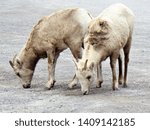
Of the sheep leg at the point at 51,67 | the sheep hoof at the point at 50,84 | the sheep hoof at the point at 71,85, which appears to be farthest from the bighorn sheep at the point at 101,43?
the sheep hoof at the point at 50,84

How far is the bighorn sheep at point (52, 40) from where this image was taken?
1312cm

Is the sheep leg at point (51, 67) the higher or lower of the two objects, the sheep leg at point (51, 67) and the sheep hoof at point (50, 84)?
the higher

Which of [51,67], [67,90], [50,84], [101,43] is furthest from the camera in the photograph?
[51,67]

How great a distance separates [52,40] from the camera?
13320 millimetres

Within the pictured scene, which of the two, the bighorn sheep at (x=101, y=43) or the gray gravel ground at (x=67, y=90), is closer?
the gray gravel ground at (x=67, y=90)

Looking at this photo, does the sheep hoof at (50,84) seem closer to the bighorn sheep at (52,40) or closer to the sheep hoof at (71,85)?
the bighorn sheep at (52,40)

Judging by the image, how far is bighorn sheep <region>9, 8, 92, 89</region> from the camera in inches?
517

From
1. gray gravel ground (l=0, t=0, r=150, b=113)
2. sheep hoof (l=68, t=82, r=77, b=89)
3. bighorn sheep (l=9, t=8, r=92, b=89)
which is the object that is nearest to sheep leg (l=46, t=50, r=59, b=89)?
bighorn sheep (l=9, t=8, r=92, b=89)

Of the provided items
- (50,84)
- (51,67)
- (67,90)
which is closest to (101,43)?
(67,90)

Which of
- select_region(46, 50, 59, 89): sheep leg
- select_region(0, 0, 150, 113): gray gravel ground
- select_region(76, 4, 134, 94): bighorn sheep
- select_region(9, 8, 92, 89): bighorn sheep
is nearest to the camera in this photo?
select_region(0, 0, 150, 113): gray gravel ground

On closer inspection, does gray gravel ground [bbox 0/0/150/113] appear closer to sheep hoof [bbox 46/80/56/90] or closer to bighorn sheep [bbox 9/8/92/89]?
sheep hoof [bbox 46/80/56/90]

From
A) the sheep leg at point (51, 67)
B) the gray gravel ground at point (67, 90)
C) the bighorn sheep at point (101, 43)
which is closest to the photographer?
the gray gravel ground at point (67, 90)

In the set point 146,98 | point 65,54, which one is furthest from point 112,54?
point 65,54

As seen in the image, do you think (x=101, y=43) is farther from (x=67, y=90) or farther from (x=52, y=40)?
(x=67, y=90)
